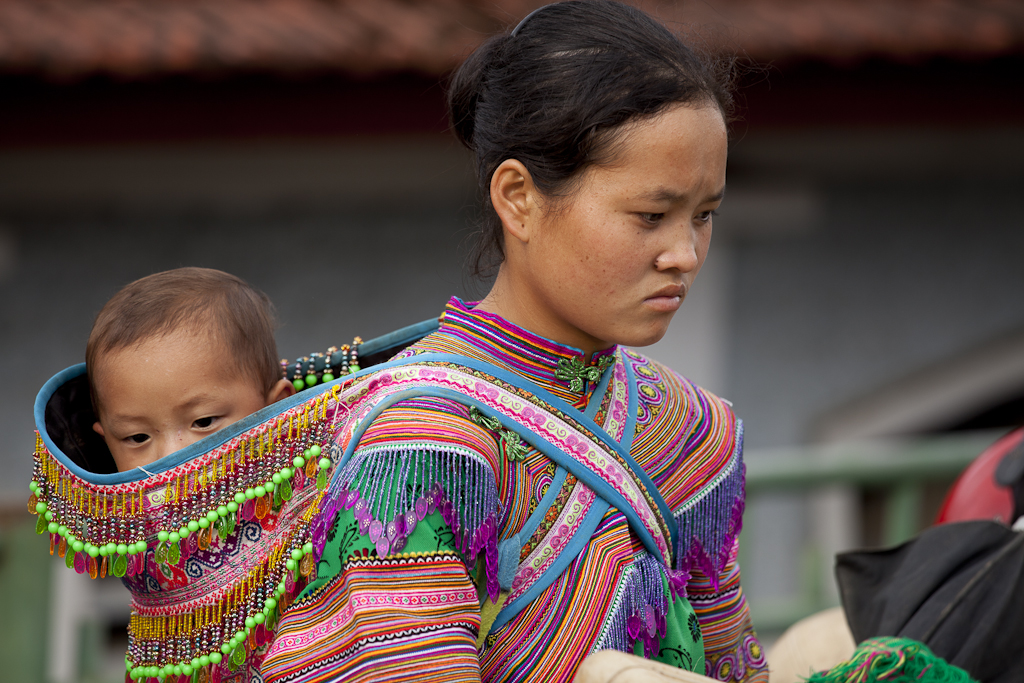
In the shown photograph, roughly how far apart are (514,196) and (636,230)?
17 centimetres

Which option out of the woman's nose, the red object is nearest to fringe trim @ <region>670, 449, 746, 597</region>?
the woman's nose

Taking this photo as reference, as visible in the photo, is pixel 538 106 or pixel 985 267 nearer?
pixel 538 106

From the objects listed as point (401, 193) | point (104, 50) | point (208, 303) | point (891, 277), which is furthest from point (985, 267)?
point (208, 303)

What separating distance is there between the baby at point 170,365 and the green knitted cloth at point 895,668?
2.84 ft

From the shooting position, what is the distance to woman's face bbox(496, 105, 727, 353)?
3.84ft

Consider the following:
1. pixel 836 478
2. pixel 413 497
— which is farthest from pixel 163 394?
pixel 836 478

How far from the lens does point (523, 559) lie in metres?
1.24

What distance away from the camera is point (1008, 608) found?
158 centimetres

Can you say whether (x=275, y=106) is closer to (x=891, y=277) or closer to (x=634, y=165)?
(x=634, y=165)

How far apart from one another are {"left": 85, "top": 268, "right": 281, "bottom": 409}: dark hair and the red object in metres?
1.49

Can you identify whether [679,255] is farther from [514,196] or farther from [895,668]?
[895,668]

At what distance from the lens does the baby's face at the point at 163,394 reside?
4.23ft

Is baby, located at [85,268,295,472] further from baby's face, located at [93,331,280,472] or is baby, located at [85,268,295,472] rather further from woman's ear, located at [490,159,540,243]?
woman's ear, located at [490,159,540,243]

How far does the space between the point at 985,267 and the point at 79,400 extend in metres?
4.38
